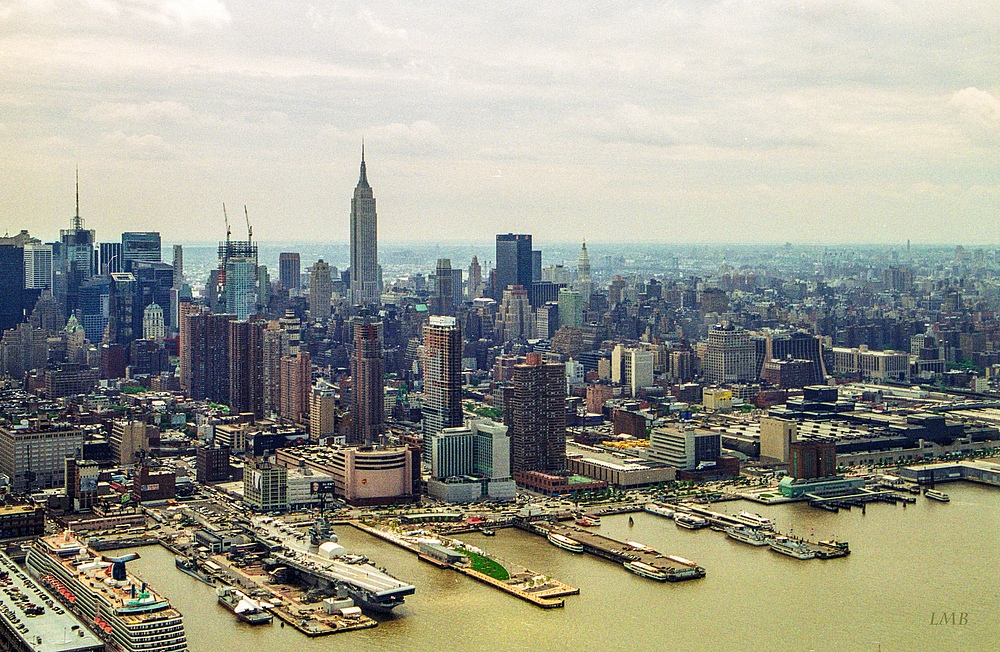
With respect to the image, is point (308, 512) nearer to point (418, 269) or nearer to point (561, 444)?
point (561, 444)

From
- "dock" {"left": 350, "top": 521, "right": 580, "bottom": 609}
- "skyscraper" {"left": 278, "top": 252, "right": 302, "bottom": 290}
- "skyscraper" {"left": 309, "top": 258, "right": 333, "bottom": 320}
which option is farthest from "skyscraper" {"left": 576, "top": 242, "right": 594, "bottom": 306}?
"dock" {"left": 350, "top": 521, "right": 580, "bottom": 609}

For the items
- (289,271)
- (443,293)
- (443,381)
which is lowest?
(443,381)

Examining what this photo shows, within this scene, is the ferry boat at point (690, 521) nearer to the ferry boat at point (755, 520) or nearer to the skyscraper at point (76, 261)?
the ferry boat at point (755, 520)

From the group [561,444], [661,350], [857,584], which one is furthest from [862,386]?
[857,584]

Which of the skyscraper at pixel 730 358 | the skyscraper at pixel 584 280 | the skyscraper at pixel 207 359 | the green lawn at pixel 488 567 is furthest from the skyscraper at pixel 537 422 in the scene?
the skyscraper at pixel 584 280

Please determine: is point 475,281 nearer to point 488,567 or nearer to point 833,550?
point 833,550

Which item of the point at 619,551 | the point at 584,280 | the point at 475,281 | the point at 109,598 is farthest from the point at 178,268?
the point at 109,598
